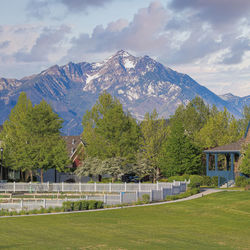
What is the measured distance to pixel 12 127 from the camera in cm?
6619

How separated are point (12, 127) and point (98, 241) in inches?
1908

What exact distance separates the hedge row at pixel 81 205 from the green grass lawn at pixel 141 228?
5.67 feet

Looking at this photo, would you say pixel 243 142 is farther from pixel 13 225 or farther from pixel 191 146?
pixel 13 225

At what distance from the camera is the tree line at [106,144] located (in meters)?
60.9

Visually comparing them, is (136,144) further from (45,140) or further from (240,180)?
(240,180)

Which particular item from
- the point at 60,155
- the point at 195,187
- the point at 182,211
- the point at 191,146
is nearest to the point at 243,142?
the point at 191,146

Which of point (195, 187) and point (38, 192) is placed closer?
point (195, 187)

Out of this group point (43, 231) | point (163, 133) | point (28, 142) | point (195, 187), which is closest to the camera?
point (43, 231)

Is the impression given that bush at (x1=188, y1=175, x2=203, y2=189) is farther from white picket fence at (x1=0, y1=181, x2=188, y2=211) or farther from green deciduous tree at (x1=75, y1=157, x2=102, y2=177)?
green deciduous tree at (x1=75, y1=157, x2=102, y2=177)

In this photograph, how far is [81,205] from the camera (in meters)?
33.6

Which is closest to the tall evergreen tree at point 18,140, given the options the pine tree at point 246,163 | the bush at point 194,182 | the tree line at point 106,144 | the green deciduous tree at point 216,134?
the tree line at point 106,144

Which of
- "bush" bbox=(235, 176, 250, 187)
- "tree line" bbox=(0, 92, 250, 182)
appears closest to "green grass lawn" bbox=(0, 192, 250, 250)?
"bush" bbox=(235, 176, 250, 187)

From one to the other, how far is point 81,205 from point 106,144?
2914 centimetres

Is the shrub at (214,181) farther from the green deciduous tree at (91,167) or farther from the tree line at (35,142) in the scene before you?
the tree line at (35,142)
